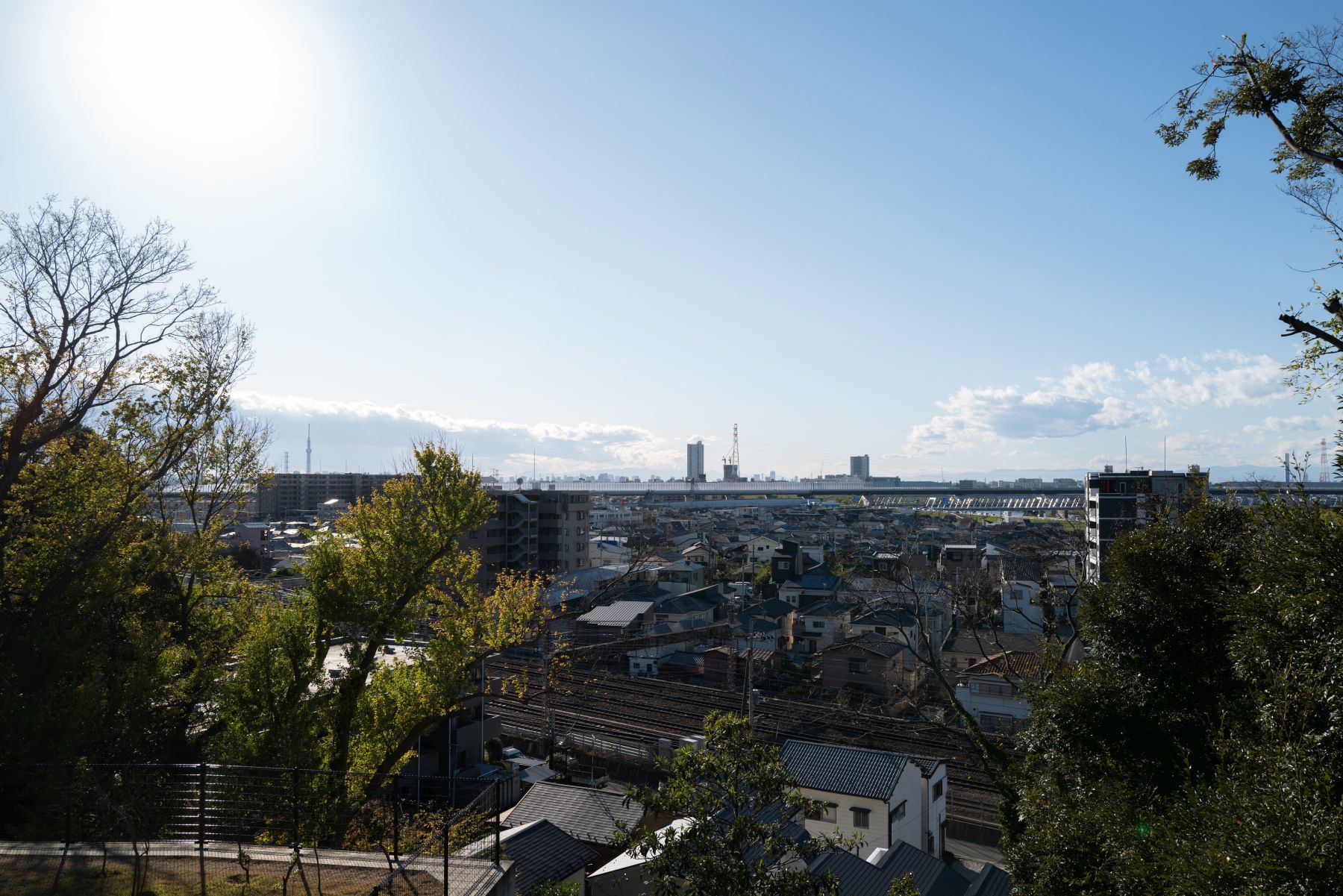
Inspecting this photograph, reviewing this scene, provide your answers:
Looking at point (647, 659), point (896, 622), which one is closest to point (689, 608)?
point (647, 659)

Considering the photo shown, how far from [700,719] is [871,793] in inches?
274

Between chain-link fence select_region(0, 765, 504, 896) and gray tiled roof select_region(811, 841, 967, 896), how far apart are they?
4.17m

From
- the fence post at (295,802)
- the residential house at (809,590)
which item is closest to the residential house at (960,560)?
the residential house at (809,590)

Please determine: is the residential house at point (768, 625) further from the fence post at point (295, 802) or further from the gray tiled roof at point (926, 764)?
the fence post at point (295, 802)

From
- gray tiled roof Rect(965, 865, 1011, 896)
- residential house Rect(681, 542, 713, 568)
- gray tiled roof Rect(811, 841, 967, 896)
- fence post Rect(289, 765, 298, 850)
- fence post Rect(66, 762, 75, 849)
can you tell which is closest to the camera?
fence post Rect(289, 765, 298, 850)

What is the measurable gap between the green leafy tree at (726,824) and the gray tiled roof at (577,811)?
559cm

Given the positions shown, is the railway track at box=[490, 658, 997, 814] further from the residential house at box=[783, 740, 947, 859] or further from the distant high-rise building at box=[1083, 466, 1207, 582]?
the distant high-rise building at box=[1083, 466, 1207, 582]

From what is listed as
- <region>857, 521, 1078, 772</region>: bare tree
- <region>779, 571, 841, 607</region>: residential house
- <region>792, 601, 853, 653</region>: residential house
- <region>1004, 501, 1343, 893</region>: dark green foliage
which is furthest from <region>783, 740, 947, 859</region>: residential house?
<region>779, 571, 841, 607</region>: residential house

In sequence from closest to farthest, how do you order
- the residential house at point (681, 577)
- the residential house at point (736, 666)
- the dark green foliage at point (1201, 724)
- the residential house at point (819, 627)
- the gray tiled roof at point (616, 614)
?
the dark green foliage at point (1201, 724) → the residential house at point (736, 666) → the residential house at point (819, 627) → the gray tiled roof at point (616, 614) → the residential house at point (681, 577)

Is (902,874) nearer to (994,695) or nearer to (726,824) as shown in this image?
(726,824)

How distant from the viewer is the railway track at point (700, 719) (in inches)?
613

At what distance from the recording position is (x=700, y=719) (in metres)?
17.5

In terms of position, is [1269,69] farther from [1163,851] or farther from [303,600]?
[303,600]

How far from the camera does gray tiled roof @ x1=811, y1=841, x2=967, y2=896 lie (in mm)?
8461
